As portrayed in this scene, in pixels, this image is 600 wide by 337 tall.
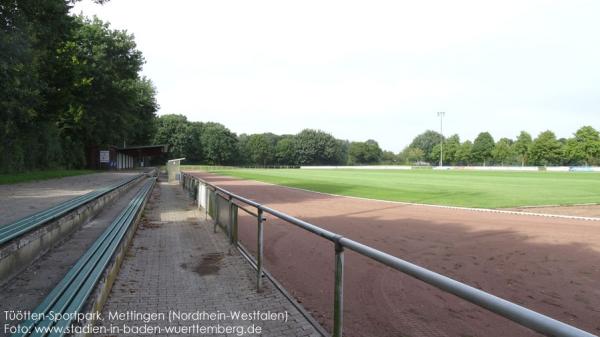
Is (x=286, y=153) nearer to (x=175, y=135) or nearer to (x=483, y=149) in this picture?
(x=175, y=135)

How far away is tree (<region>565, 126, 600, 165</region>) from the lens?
76.1 m

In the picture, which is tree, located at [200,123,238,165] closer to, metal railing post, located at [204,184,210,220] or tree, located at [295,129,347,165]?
tree, located at [295,129,347,165]

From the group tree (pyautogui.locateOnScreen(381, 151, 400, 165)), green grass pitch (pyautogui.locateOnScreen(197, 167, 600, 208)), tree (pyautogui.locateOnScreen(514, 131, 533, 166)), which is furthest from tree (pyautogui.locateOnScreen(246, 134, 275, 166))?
green grass pitch (pyautogui.locateOnScreen(197, 167, 600, 208))

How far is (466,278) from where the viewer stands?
5.75 metres

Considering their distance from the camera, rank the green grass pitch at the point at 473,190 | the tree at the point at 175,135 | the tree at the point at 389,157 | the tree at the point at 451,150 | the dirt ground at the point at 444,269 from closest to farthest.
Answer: the dirt ground at the point at 444,269, the green grass pitch at the point at 473,190, the tree at the point at 175,135, the tree at the point at 451,150, the tree at the point at 389,157

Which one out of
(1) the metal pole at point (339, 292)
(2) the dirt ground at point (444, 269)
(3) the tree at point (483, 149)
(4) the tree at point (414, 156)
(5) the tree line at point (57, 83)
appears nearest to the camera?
(1) the metal pole at point (339, 292)

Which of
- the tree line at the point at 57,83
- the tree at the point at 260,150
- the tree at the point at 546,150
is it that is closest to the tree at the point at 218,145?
the tree at the point at 260,150

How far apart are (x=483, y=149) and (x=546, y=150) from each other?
1039 inches

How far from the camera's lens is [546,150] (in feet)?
278

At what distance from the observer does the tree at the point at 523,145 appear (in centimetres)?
9131

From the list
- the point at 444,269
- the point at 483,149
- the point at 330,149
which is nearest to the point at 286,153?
the point at 330,149

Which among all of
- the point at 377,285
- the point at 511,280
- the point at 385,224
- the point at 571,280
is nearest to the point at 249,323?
the point at 377,285

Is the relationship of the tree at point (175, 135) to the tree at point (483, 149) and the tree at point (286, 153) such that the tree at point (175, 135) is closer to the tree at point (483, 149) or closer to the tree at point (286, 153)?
the tree at point (286, 153)

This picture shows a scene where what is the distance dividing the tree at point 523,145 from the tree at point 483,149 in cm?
1538
